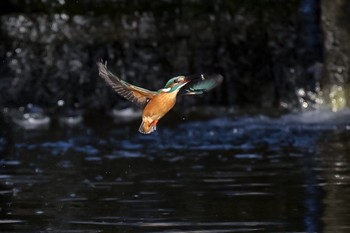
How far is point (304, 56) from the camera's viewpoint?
13992 mm

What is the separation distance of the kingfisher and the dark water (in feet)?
2.36

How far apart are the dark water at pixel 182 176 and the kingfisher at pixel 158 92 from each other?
0.72 meters

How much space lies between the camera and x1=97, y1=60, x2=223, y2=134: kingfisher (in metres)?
5.64

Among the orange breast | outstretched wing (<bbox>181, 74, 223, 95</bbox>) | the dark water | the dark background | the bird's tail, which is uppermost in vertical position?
the dark background

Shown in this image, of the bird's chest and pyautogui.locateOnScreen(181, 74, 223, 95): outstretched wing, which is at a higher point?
pyautogui.locateOnScreen(181, 74, 223, 95): outstretched wing

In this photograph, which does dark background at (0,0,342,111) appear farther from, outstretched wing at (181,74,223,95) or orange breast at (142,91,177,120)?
orange breast at (142,91,177,120)

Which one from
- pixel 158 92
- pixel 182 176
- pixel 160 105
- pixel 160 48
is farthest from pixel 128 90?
pixel 160 48

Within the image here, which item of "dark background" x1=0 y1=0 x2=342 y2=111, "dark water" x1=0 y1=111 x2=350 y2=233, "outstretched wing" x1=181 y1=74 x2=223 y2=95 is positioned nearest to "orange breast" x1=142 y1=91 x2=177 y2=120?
"outstretched wing" x1=181 y1=74 x2=223 y2=95

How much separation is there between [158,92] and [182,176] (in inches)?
102

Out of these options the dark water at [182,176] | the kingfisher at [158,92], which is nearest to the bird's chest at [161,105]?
the kingfisher at [158,92]

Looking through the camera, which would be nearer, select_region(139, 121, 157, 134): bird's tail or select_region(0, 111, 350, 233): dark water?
select_region(139, 121, 157, 134): bird's tail

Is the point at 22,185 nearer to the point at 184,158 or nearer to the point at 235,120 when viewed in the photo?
the point at 184,158

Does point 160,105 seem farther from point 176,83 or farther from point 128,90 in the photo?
point 128,90

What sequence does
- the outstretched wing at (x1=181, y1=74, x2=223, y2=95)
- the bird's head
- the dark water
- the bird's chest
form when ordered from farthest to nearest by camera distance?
the dark water < the outstretched wing at (x1=181, y1=74, x2=223, y2=95) < the bird's chest < the bird's head
